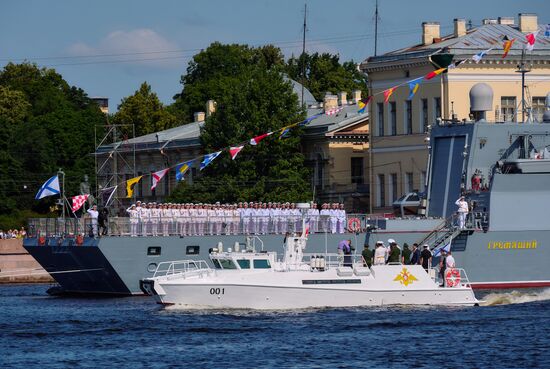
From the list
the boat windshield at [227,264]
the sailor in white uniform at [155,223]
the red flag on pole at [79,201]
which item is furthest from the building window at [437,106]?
the boat windshield at [227,264]

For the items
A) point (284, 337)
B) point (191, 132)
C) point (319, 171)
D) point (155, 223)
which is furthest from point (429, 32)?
point (284, 337)

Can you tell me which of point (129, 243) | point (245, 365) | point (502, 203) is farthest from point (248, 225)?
point (245, 365)

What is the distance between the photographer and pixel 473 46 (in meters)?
76.8

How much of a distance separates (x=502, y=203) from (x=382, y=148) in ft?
76.0

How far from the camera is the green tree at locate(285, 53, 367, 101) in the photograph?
386 ft

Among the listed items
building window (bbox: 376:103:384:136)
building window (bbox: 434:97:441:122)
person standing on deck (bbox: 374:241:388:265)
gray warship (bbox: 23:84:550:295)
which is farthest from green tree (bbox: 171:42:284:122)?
person standing on deck (bbox: 374:241:388:265)

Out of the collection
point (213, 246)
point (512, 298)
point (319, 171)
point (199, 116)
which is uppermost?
point (199, 116)

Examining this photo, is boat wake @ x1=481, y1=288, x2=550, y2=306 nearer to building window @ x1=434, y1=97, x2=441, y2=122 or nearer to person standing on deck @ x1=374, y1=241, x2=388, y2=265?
person standing on deck @ x1=374, y1=241, x2=388, y2=265

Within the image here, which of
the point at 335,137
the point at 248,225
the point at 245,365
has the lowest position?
the point at 245,365

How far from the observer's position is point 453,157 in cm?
6072

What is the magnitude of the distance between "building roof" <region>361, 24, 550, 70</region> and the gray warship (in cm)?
1549

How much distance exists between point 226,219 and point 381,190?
24.2 metres

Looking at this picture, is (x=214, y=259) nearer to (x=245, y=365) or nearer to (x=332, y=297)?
(x=332, y=297)

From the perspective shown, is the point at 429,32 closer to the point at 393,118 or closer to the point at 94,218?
the point at 393,118
